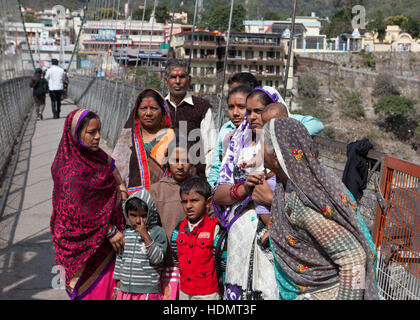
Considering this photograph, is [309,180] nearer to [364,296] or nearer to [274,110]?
[364,296]

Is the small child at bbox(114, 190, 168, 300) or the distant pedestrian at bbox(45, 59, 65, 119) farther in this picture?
A: the distant pedestrian at bbox(45, 59, 65, 119)

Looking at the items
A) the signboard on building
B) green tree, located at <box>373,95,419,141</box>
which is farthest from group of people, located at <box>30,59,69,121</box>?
green tree, located at <box>373,95,419,141</box>

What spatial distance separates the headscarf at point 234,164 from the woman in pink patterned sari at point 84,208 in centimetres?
57

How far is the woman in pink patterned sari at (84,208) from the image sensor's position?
2791 mm

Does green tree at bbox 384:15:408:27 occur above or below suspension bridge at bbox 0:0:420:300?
above

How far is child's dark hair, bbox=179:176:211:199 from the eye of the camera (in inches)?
114

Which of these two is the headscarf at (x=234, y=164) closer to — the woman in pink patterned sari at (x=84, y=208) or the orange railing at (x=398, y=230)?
the woman in pink patterned sari at (x=84, y=208)

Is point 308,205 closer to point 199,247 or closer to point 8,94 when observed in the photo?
point 199,247

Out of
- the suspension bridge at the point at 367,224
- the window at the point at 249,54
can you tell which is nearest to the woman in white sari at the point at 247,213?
the suspension bridge at the point at 367,224

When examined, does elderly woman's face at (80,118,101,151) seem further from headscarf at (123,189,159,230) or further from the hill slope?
the hill slope

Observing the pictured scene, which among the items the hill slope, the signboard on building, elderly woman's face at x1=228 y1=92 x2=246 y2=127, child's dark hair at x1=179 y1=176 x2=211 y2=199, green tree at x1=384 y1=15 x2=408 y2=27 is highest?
the hill slope

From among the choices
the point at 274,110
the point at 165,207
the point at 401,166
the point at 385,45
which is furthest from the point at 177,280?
the point at 385,45

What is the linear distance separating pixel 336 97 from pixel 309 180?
220 ft
